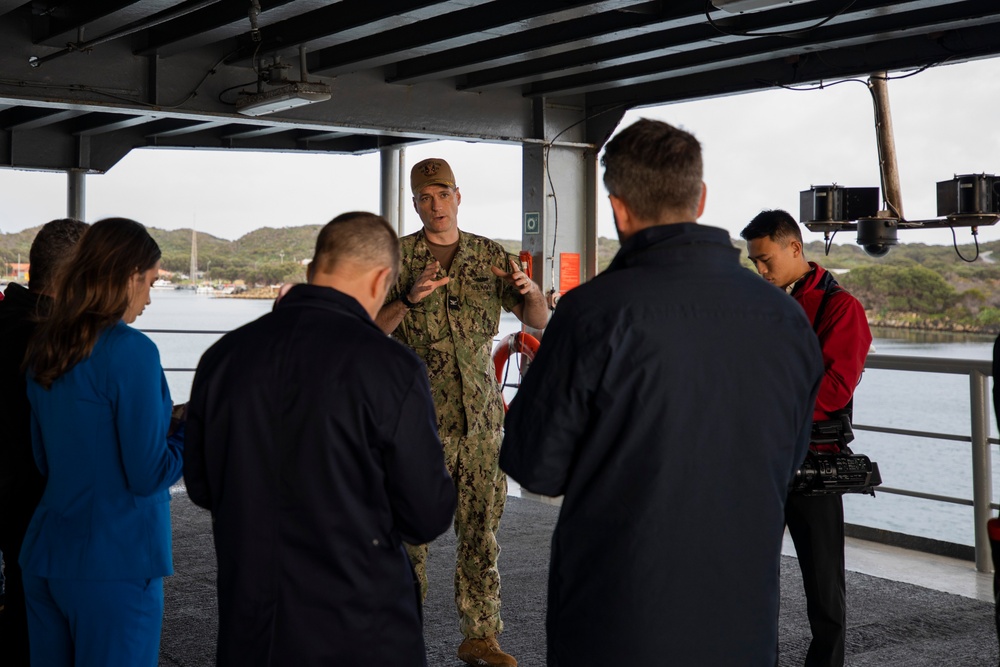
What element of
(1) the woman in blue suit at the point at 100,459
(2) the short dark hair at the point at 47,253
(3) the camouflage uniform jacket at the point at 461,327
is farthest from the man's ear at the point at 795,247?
(2) the short dark hair at the point at 47,253

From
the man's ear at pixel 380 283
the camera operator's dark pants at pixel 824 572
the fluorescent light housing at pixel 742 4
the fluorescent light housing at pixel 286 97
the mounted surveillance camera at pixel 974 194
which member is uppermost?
the fluorescent light housing at pixel 286 97

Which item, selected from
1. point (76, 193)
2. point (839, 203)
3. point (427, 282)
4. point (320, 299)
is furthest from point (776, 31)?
point (76, 193)

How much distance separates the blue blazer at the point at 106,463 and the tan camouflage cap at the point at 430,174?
1435 mm

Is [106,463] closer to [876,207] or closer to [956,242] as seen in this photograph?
[876,207]

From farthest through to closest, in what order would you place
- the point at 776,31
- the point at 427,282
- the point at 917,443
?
the point at 917,443
the point at 776,31
the point at 427,282

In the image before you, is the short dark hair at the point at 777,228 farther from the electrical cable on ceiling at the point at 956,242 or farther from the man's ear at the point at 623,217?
the electrical cable on ceiling at the point at 956,242

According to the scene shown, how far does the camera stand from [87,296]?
1998mm

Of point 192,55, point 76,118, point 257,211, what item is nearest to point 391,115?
point 192,55

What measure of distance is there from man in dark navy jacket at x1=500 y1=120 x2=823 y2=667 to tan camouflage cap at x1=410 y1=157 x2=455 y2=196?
1620 millimetres

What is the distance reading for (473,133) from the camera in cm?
711

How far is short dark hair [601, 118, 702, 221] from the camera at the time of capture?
169 centimetres

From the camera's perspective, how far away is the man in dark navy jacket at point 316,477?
1668 millimetres

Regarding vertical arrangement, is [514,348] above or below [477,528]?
above

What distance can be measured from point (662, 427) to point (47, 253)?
1.60 m
